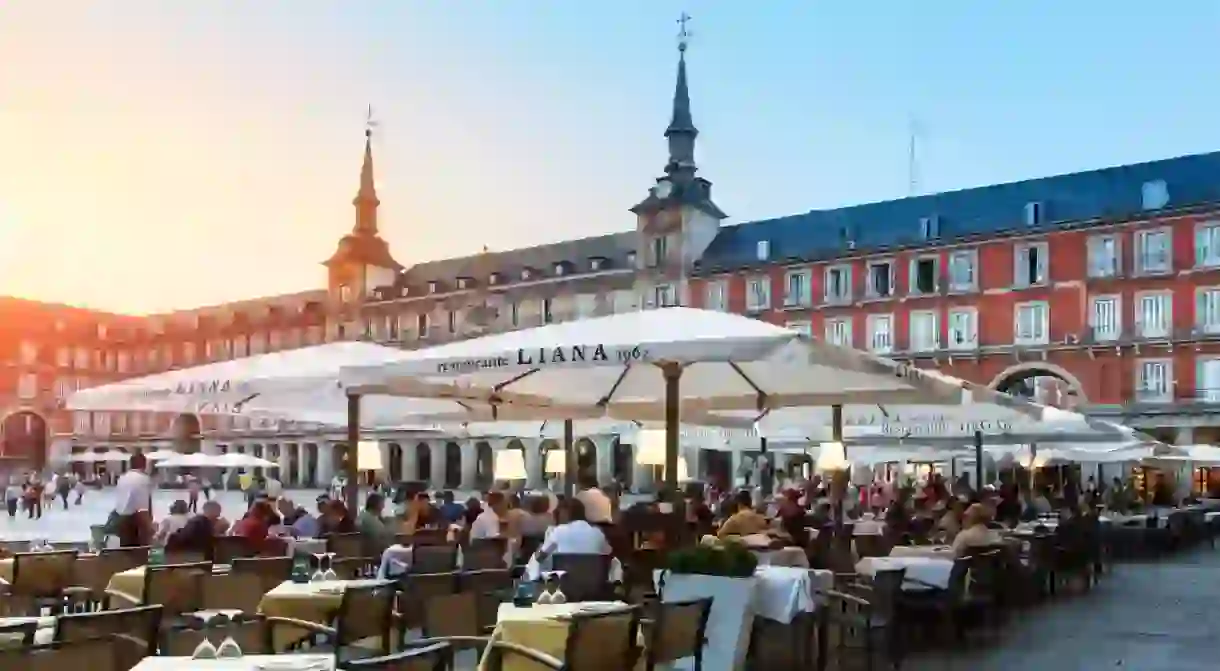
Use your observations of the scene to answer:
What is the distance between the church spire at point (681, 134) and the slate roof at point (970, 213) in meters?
3.36

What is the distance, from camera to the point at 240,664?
4637 millimetres

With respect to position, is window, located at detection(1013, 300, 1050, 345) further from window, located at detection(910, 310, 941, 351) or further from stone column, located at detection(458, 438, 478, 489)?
stone column, located at detection(458, 438, 478, 489)

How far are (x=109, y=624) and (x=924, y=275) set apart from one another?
47077 millimetres

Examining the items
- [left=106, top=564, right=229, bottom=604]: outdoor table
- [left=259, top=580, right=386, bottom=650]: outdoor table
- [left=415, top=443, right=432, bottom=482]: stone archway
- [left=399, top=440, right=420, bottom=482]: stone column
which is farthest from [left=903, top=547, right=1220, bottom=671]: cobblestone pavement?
[left=415, top=443, right=432, bottom=482]: stone archway

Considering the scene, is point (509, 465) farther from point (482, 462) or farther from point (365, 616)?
point (482, 462)

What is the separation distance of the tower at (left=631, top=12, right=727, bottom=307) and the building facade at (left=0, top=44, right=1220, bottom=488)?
0.29 feet

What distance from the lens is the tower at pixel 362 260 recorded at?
72250 millimetres

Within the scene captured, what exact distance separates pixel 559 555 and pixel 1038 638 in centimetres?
462

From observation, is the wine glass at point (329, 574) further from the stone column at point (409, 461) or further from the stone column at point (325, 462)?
the stone column at point (325, 462)

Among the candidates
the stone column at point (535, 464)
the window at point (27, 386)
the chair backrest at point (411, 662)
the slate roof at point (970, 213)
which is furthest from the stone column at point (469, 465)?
the chair backrest at point (411, 662)

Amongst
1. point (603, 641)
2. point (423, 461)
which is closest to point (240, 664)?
point (603, 641)

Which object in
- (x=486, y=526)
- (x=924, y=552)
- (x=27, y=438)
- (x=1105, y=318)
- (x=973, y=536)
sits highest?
(x=1105, y=318)

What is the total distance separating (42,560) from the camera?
8250 millimetres

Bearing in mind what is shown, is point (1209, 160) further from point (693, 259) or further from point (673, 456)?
point (673, 456)
